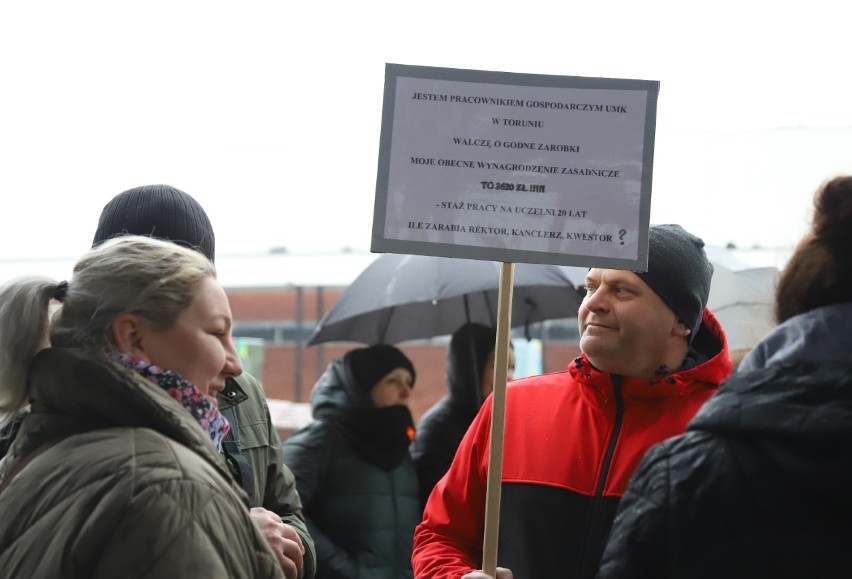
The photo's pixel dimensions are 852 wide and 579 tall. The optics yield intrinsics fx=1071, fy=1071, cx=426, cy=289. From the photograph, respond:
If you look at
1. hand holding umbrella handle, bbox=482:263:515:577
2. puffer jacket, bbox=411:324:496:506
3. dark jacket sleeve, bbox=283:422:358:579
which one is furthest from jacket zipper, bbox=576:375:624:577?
puffer jacket, bbox=411:324:496:506

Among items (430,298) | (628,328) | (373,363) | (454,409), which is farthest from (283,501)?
(430,298)

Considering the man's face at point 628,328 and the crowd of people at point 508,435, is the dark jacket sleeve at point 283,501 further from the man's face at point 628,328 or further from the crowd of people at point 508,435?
the man's face at point 628,328

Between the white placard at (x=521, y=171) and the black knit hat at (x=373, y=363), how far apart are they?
245cm

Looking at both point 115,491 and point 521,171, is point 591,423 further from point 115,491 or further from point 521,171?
point 115,491

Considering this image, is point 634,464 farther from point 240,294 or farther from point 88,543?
point 240,294

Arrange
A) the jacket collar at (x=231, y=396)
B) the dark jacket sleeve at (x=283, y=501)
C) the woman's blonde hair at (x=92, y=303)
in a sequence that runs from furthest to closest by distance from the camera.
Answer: the dark jacket sleeve at (x=283, y=501), the jacket collar at (x=231, y=396), the woman's blonde hair at (x=92, y=303)

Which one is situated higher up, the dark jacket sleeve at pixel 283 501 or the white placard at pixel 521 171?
the white placard at pixel 521 171

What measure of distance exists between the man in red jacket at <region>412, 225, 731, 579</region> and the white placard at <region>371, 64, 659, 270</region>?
414 millimetres

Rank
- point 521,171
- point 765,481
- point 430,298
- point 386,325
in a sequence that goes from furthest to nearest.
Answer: point 386,325
point 430,298
point 521,171
point 765,481

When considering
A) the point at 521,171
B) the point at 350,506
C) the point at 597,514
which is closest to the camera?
the point at 521,171

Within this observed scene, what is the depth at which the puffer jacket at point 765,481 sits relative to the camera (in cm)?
163

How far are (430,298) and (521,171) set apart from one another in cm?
301

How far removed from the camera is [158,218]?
2828 mm

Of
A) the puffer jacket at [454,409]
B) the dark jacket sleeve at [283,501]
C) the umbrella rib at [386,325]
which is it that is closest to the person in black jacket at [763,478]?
the dark jacket sleeve at [283,501]
